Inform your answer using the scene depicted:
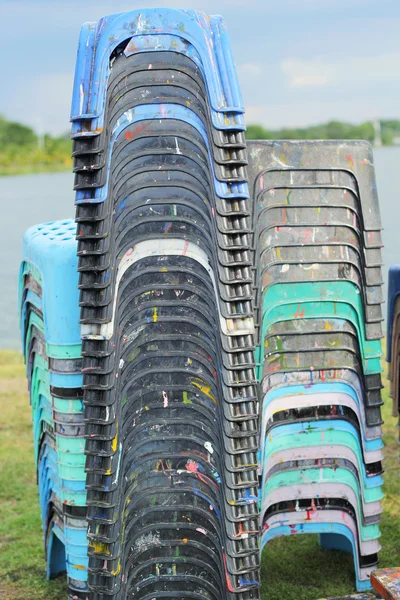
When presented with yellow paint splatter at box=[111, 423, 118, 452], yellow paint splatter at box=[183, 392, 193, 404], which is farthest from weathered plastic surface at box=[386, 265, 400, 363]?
yellow paint splatter at box=[111, 423, 118, 452]

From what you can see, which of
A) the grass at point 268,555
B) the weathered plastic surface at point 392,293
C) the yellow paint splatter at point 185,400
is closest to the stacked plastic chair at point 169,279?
the yellow paint splatter at point 185,400

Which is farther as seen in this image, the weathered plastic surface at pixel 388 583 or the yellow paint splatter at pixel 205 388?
the yellow paint splatter at pixel 205 388

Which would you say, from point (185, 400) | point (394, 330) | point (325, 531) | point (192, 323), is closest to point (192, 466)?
point (185, 400)

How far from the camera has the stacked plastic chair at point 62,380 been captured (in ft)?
11.1

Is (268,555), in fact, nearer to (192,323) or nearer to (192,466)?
(192,466)

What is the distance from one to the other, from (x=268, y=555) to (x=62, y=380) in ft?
4.78

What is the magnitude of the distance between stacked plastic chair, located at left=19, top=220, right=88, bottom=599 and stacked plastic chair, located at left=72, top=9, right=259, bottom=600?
0.97 ft

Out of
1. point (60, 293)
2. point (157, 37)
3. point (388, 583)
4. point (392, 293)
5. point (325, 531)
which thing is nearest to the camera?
point (388, 583)

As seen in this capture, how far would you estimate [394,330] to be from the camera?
4.00m

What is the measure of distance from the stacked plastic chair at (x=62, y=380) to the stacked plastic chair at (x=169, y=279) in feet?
0.97

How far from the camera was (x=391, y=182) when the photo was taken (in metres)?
12.9

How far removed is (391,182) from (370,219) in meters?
9.54

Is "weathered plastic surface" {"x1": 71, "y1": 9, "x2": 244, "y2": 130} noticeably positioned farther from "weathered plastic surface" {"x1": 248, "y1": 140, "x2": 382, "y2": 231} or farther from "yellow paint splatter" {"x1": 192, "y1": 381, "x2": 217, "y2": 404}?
"yellow paint splatter" {"x1": 192, "y1": 381, "x2": 217, "y2": 404}

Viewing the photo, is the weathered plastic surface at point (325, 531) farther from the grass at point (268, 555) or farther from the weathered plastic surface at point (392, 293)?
the weathered plastic surface at point (392, 293)
